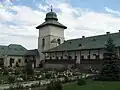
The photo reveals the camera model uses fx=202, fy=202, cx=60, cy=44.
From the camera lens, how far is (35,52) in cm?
4788

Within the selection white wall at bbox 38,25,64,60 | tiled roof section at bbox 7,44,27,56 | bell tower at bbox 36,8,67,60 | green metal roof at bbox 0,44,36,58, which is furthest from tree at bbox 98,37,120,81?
tiled roof section at bbox 7,44,27,56

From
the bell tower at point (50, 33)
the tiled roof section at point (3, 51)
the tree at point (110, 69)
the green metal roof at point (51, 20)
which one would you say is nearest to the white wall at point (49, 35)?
the bell tower at point (50, 33)

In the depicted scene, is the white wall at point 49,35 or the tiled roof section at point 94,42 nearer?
the tiled roof section at point 94,42

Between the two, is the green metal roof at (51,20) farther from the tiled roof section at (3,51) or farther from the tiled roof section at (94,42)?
the tiled roof section at (3,51)

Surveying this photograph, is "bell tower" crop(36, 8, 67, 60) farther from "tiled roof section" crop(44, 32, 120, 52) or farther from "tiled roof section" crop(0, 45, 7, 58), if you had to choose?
"tiled roof section" crop(0, 45, 7, 58)

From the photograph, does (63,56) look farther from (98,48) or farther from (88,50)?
(98,48)

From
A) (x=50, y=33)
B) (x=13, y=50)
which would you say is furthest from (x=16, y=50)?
(x=50, y=33)

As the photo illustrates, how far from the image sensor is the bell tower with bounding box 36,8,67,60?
144 ft

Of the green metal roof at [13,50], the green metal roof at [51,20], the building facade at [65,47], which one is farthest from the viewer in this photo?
the green metal roof at [13,50]

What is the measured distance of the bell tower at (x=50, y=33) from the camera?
44.0 m

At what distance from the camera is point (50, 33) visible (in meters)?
44.0

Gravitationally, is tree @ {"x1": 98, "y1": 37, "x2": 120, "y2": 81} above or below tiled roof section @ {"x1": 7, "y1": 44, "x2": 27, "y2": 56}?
below

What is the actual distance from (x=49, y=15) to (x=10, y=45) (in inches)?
529

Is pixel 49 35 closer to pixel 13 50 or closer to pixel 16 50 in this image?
pixel 16 50
